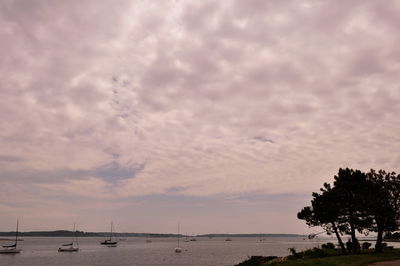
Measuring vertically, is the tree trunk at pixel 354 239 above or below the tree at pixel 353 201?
below

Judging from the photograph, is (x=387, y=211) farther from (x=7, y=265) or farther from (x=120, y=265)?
(x=7, y=265)

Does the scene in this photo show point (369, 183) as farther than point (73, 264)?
No

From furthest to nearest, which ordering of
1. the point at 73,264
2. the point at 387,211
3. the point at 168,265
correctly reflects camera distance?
the point at 73,264 → the point at 168,265 → the point at 387,211

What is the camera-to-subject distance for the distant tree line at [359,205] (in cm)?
4612

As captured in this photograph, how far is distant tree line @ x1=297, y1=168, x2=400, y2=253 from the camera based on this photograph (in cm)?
4612

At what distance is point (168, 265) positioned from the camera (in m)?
93.2

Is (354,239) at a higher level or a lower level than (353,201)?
lower

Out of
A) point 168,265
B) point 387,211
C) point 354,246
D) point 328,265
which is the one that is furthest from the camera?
point 168,265

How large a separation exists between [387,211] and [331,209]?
21.9 feet

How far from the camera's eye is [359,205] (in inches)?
1813

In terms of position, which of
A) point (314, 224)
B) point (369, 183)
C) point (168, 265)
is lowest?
point (168, 265)

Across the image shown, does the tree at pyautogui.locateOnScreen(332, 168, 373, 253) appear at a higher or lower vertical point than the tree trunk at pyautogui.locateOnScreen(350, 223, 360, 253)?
higher

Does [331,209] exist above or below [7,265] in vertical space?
above

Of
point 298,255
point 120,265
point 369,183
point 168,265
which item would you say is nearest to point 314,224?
point 298,255
